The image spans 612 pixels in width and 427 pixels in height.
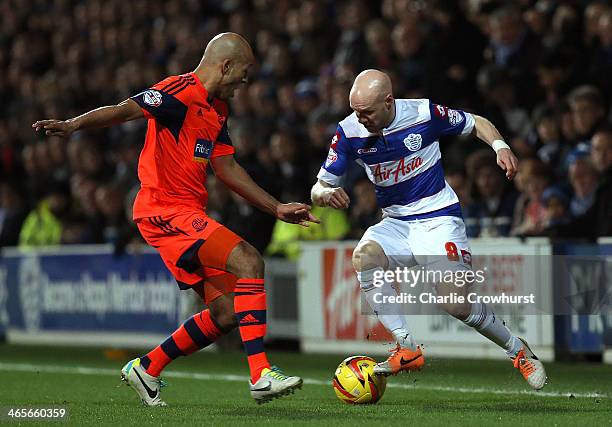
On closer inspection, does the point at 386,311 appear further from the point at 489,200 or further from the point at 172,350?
the point at 489,200

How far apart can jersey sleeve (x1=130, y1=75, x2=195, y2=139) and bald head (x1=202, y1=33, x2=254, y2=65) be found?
0.63 ft

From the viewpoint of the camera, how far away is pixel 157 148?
7.73 meters

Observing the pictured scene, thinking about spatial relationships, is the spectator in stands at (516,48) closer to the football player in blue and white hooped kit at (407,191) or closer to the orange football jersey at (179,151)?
→ the football player in blue and white hooped kit at (407,191)

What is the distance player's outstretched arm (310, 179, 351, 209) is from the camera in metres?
7.53

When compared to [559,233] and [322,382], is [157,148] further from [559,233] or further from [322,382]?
[559,233]

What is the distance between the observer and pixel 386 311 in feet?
26.8

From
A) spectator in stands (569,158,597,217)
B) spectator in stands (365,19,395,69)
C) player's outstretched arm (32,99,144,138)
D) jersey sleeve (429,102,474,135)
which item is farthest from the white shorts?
spectator in stands (365,19,395,69)

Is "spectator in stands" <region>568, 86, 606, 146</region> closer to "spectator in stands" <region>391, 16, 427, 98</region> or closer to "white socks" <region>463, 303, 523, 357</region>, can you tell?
"spectator in stands" <region>391, 16, 427, 98</region>

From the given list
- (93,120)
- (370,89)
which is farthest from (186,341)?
(370,89)

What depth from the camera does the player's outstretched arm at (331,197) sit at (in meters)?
7.53

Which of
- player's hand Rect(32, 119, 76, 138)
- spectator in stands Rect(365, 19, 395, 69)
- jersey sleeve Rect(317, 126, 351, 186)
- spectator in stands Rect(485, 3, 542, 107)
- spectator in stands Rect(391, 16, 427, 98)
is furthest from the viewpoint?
spectator in stands Rect(365, 19, 395, 69)

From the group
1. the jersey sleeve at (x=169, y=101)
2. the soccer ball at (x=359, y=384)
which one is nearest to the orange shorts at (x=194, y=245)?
the jersey sleeve at (x=169, y=101)

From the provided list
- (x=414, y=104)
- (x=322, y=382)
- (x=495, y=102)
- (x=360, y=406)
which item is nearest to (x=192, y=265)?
(x=360, y=406)

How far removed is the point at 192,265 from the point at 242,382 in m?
2.66
